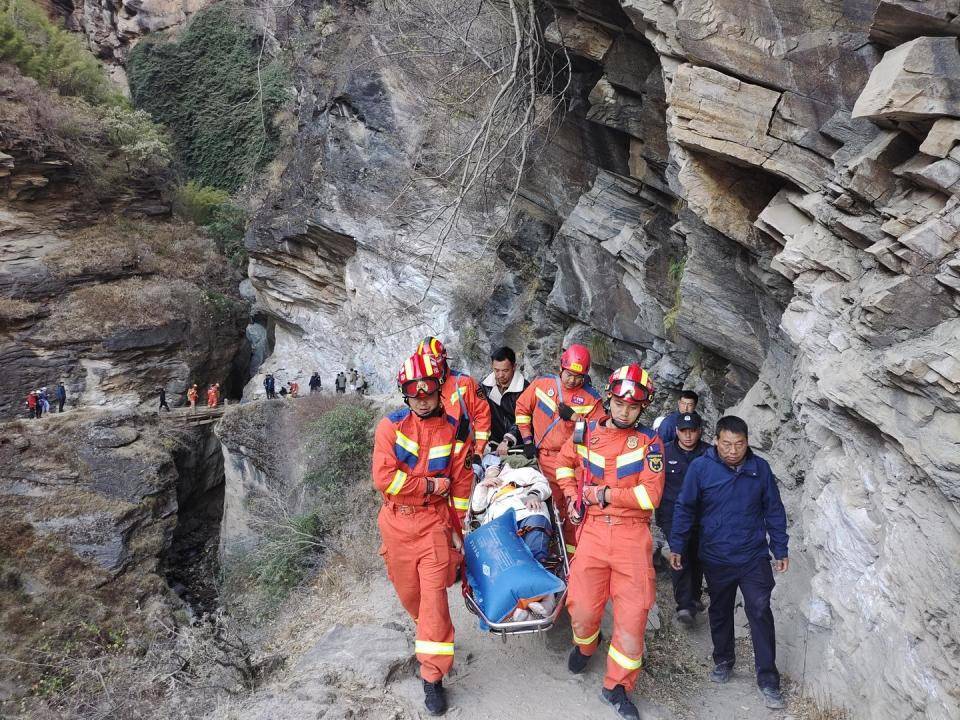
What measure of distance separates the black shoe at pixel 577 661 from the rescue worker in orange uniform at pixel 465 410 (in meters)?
Result: 1.14

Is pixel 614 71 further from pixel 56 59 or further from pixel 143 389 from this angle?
pixel 56 59

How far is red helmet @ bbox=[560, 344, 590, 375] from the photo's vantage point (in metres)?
4.83

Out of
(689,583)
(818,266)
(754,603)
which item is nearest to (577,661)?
(754,603)

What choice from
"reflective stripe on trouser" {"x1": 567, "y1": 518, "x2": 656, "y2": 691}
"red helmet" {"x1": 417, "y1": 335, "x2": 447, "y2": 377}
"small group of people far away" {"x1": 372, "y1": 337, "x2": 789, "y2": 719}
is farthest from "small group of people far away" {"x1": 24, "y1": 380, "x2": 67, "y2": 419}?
"reflective stripe on trouser" {"x1": 567, "y1": 518, "x2": 656, "y2": 691}

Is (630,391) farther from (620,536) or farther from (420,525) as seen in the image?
(420,525)

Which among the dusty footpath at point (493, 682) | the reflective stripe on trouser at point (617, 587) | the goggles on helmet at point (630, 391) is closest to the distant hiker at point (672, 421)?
the goggles on helmet at point (630, 391)

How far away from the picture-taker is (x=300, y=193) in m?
18.7

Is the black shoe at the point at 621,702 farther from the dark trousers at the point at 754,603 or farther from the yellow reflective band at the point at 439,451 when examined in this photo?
the yellow reflective band at the point at 439,451

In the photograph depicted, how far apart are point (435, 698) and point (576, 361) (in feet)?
8.12

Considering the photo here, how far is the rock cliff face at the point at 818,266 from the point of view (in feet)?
10.8

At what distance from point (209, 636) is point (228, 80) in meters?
25.5

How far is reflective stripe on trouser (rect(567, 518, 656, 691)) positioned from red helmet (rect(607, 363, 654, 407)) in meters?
0.72

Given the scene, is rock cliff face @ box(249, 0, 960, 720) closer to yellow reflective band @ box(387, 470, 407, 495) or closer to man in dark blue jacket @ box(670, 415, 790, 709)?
man in dark blue jacket @ box(670, 415, 790, 709)

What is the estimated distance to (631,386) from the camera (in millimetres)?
3703
